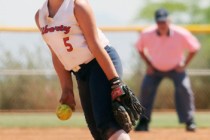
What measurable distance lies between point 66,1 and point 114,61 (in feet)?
1.92

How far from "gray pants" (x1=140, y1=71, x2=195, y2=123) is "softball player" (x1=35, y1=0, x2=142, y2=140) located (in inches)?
248

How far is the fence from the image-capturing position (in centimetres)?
1658

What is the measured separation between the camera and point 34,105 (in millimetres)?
16875

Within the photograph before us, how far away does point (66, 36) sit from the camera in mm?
6023

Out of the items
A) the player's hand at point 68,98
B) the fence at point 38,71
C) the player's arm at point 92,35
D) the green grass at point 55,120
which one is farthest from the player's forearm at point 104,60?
the fence at point 38,71

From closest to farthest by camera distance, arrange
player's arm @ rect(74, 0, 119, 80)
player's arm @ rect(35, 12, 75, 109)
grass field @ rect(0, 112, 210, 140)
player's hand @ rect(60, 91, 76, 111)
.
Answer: player's arm @ rect(74, 0, 119, 80)
player's arm @ rect(35, 12, 75, 109)
player's hand @ rect(60, 91, 76, 111)
grass field @ rect(0, 112, 210, 140)

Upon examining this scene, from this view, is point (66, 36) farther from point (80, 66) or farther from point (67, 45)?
point (80, 66)

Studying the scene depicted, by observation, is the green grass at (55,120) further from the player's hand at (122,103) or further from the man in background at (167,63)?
the player's hand at (122,103)

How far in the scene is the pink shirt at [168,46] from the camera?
1264 cm

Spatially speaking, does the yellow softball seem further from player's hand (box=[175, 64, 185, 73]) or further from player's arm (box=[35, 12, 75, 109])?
player's hand (box=[175, 64, 185, 73])

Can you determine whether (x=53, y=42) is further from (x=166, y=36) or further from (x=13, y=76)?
(x=13, y=76)

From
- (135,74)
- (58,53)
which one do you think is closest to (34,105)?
(135,74)

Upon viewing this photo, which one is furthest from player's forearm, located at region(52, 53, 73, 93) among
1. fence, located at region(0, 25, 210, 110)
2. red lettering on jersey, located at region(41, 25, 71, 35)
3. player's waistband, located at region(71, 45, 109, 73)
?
fence, located at region(0, 25, 210, 110)

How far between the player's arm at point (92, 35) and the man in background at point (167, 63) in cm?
653
